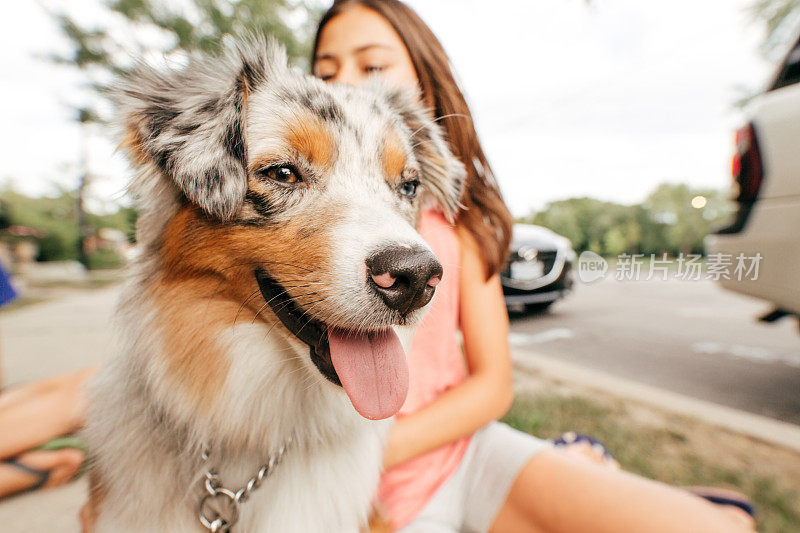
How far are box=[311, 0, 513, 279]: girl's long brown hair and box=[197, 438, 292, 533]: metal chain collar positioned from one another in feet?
4.96

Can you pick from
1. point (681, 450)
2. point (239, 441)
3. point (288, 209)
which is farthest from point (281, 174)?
point (681, 450)

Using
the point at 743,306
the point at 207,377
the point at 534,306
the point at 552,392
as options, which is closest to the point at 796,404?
the point at 552,392

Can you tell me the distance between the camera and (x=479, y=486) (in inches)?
77.5

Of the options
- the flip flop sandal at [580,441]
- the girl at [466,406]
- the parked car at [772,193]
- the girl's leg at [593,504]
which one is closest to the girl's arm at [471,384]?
the girl at [466,406]

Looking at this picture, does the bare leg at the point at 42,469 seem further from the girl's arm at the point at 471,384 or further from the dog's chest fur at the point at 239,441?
the girl's arm at the point at 471,384

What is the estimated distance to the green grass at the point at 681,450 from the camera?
9.39ft

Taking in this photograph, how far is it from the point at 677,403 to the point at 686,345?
9.75 feet

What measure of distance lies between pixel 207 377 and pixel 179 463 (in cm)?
31

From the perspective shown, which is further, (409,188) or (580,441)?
(580,441)

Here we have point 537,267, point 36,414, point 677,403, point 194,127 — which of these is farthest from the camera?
point 537,267

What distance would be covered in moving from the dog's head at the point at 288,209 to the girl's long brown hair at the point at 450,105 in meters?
0.78

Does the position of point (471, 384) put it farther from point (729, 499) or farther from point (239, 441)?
point (729, 499)

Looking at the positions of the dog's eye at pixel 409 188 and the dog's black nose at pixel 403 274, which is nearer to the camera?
the dog's black nose at pixel 403 274

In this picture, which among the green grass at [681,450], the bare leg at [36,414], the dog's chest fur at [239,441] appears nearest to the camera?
the dog's chest fur at [239,441]
